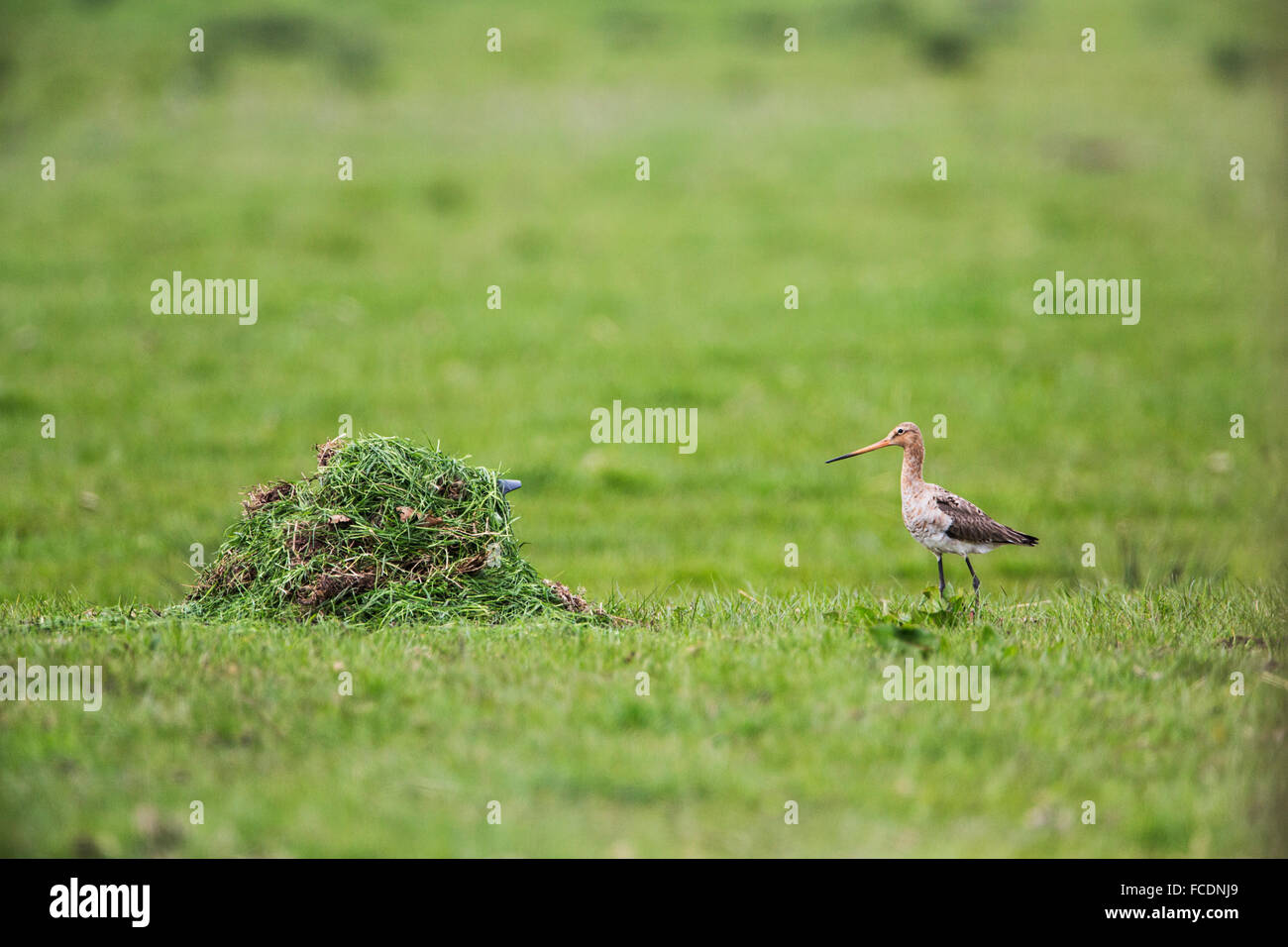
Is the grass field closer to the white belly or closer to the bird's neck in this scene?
the white belly

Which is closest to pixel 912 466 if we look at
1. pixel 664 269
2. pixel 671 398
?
pixel 671 398

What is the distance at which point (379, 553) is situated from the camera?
7.50 metres

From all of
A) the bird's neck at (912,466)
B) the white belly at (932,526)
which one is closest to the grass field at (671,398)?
the white belly at (932,526)

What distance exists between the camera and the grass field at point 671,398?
17.7ft

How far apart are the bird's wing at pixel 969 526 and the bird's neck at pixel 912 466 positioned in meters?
0.22

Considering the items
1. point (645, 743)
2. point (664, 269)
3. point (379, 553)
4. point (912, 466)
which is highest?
point (664, 269)

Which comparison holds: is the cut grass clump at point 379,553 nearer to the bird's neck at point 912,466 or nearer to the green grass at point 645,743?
the green grass at point 645,743

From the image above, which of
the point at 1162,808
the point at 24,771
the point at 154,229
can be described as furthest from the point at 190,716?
the point at 154,229

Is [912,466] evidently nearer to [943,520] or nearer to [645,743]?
[943,520]

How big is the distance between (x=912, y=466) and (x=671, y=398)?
7.85m

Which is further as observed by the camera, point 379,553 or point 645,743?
point 379,553

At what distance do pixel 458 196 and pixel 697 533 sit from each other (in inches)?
442

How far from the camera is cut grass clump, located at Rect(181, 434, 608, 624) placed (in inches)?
290

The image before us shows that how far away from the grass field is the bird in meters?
0.39
